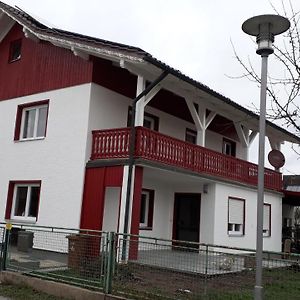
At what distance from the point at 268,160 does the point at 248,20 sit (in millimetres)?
12450

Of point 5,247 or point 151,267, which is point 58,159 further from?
point 151,267

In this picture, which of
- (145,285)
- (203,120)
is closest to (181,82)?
(203,120)

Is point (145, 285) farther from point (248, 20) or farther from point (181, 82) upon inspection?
point (181, 82)

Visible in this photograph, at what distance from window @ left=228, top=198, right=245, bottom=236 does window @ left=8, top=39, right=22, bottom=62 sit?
9767 mm

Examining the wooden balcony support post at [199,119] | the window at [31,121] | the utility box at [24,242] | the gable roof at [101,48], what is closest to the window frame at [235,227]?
the wooden balcony support post at [199,119]

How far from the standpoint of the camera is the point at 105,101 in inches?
595

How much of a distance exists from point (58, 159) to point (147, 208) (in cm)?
390

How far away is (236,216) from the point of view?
17.8 m

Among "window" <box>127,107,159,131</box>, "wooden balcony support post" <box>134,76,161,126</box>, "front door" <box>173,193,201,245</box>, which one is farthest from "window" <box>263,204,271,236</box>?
"wooden balcony support post" <box>134,76,161,126</box>

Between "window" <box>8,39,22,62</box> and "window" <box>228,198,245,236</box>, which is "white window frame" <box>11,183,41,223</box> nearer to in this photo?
"window" <box>8,39,22,62</box>

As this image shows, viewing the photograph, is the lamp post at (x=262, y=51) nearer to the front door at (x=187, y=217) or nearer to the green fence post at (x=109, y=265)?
the green fence post at (x=109, y=265)

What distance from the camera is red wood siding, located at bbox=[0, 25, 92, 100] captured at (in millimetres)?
15417

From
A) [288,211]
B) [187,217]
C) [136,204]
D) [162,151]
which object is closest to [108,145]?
[162,151]

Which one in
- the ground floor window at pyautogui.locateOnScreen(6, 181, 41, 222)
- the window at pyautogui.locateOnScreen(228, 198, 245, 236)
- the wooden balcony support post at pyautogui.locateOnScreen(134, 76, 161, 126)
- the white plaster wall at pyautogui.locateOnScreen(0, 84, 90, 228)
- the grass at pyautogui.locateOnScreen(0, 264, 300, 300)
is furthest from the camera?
the window at pyautogui.locateOnScreen(228, 198, 245, 236)
